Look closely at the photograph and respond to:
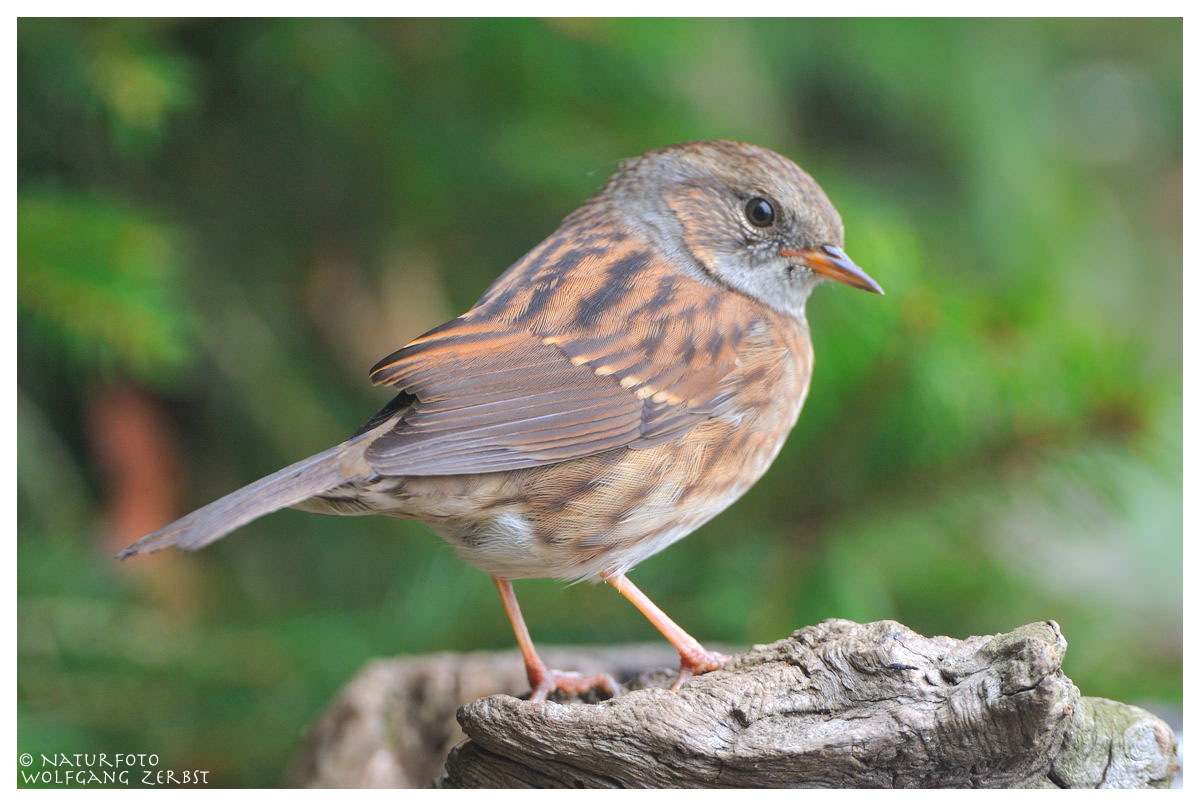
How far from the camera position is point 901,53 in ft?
15.2

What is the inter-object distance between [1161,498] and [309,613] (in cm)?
379

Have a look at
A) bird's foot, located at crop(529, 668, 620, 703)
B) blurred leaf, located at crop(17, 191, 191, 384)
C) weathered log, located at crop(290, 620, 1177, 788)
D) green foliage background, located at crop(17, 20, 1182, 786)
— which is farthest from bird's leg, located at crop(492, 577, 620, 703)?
blurred leaf, located at crop(17, 191, 191, 384)

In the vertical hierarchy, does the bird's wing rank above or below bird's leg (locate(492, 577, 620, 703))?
above

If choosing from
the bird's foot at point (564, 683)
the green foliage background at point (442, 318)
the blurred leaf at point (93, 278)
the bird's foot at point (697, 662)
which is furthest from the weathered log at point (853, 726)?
the blurred leaf at point (93, 278)

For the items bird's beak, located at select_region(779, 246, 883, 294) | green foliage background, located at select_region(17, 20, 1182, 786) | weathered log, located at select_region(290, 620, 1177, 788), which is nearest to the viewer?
weathered log, located at select_region(290, 620, 1177, 788)

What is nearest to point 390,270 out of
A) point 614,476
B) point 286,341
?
point 286,341

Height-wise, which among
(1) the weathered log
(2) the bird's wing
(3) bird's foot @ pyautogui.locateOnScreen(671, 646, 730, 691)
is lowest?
(3) bird's foot @ pyautogui.locateOnScreen(671, 646, 730, 691)

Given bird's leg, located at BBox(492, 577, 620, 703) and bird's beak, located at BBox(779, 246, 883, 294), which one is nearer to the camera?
bird's leg, located at BBox(492, 577, 620, 703)

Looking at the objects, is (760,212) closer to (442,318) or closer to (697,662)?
(697,662)

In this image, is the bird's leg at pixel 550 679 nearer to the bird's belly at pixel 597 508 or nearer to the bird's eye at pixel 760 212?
the bird's belly at pixel 597 508

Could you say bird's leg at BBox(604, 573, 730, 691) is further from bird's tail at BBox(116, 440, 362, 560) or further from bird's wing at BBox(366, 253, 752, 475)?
bird's tail at BBox(116, 440, 362, 560)

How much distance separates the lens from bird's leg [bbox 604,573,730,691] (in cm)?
288

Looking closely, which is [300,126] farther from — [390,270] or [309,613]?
A: [309,613]

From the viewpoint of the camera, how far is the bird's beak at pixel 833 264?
10.2 ft
